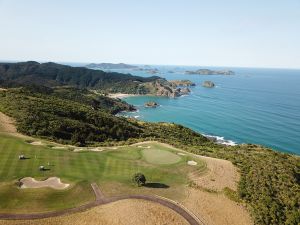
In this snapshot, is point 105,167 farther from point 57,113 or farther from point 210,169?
point 57,113

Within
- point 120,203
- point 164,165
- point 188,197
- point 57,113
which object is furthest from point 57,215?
point 57,113

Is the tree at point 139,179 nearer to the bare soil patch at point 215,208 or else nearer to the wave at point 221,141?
the bare soil patch at point 215,208

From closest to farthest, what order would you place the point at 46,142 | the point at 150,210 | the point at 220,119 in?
the point at 150,210 → the point at 46,142 → the point at 220,119

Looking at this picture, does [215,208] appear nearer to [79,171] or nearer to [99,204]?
[99,204]

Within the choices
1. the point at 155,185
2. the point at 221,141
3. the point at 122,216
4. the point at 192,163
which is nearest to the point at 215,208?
the point at 155,185

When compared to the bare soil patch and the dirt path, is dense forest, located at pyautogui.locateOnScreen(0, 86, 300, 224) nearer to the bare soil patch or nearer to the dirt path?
the bare soil patch

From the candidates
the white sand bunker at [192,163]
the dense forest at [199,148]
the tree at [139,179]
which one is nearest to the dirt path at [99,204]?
the tree at [139,179]
